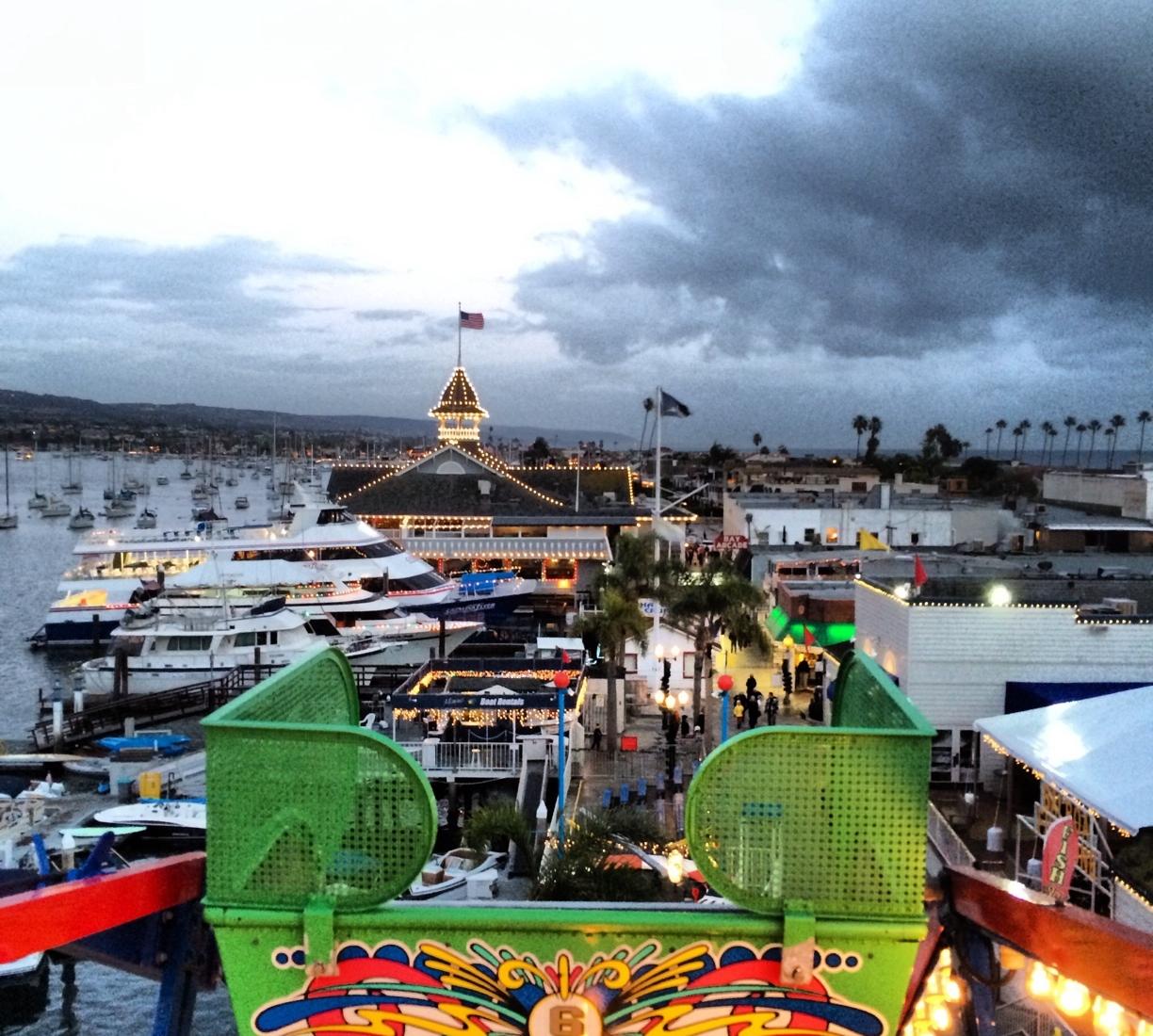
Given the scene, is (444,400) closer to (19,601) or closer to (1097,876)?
(19,601)

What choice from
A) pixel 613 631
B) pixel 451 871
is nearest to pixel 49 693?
pixel 613 631

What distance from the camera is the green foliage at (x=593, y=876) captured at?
37.2 ft

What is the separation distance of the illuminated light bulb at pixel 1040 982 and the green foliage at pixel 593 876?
5.88m

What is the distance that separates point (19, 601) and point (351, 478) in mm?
21744

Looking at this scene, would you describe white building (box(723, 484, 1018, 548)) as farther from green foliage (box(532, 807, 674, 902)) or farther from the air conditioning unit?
green foliage (box(532, 807, 674, 902))

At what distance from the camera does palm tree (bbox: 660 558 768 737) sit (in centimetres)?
2356

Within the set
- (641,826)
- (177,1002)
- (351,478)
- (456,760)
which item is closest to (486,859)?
(641,826)

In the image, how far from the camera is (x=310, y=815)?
163 inches

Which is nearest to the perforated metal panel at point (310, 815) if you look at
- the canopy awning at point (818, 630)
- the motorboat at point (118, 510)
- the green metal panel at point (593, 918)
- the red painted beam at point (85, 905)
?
the green metal panel at point (593, 918)

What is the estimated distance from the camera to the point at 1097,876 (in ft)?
40.3

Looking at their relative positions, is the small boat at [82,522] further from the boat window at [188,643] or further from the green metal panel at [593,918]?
the green metal panel at [593,918]

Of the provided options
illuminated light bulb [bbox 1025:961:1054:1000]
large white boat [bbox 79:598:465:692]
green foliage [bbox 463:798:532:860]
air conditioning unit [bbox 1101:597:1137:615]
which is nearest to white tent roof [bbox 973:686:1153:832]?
air conditioning unit [bbox 1101:597:1137:615]

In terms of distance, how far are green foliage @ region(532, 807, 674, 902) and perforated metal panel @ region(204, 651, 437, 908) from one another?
23.0 feet

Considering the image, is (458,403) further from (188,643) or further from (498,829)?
(498,829)
